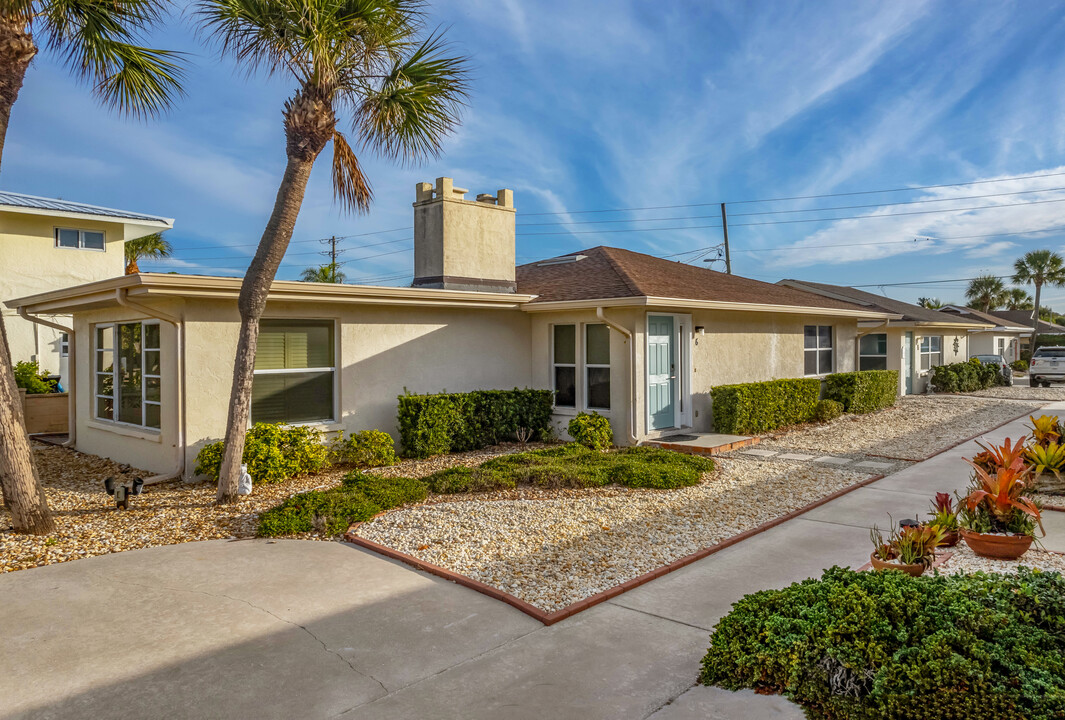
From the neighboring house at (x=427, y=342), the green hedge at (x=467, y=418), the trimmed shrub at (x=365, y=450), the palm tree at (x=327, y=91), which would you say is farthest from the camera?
the green hedge at (x=467, y=418)

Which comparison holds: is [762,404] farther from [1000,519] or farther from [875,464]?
[1000,519]

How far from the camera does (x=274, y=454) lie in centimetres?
857

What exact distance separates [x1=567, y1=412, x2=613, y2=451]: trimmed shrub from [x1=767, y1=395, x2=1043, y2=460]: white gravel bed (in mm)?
3440

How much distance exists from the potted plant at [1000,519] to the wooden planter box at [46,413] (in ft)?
52.2

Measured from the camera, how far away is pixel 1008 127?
574 inches

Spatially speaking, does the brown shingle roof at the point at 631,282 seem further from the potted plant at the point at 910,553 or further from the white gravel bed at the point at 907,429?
the potted plant at the point at 910,553

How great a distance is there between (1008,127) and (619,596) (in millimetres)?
15786

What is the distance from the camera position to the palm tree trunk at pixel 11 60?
6.10 m

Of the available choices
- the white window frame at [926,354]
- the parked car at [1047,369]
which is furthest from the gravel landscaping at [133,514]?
the parked car at [1047,369]

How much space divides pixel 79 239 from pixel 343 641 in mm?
18425

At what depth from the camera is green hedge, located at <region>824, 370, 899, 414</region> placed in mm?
16047

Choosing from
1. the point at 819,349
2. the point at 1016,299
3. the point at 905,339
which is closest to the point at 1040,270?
the point at 1016,299

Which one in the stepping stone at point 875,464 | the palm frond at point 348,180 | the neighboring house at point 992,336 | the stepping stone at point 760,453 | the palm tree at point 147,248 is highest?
the palm tree at point 147,248

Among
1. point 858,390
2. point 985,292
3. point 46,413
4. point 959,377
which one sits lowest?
point 46,413
